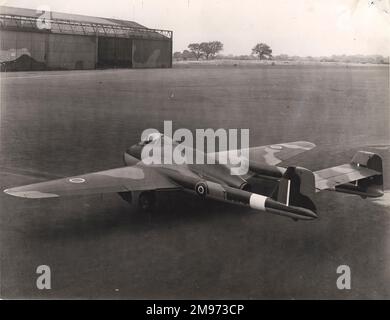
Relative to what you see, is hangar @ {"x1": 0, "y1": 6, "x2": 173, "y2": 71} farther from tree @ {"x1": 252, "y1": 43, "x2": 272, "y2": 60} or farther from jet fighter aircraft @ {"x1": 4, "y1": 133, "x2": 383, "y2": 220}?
jet fighter aircraft @ {"x1": 4, "y1": 133, "x2": 383, "y2": 220}

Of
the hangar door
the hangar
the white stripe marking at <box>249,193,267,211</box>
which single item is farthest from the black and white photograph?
the hangar door

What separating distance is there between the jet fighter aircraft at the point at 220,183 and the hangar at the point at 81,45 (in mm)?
14026

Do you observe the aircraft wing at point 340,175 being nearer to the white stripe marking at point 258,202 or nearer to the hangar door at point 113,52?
the white stripe marking at point 258,202

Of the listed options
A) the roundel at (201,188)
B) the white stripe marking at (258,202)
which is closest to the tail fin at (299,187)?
the white stripe marking at (258,202)

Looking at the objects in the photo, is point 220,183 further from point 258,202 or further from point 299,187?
point 299,187

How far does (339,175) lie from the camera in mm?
11562

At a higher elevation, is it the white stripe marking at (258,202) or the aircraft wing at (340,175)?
the aircraft wing at (340,175)

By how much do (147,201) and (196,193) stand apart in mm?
1433

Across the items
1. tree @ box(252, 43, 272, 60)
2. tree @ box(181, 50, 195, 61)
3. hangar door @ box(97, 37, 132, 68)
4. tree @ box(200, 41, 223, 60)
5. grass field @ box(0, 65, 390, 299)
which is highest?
hangar door @ box(97, 37, 132, 68)

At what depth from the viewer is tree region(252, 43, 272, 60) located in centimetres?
1508

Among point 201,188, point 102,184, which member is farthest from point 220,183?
point 102,184

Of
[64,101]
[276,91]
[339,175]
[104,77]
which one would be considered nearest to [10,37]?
[104,77]

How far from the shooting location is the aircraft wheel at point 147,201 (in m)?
11.6

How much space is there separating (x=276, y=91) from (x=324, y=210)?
39.0 feet
